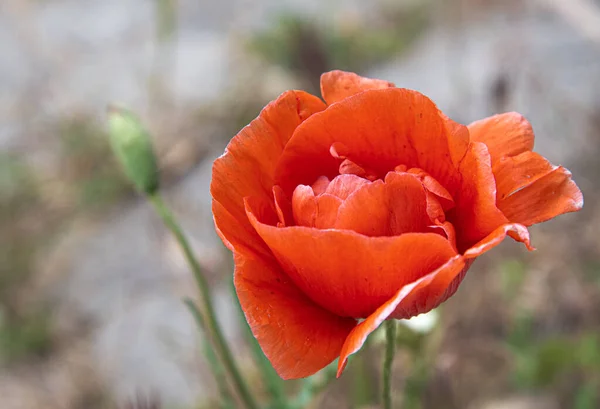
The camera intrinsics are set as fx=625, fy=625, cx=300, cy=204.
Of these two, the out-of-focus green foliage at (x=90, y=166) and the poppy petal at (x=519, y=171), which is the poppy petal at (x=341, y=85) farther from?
the out-of-focus green foliage at (x=90, y=166)

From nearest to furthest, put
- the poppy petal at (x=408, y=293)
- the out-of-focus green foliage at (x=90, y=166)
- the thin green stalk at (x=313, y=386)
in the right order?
the poppy petal at (x=408, y=293) → the thin green stalk at (x=313, y=386) → the out-of-focus green foliage at (x=90, y=166)

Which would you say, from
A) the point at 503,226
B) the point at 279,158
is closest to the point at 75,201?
the point at 279,158

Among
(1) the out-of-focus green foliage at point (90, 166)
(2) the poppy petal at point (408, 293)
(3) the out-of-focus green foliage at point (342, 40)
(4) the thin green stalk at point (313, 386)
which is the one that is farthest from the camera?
(3) the out-of-focus green foliage at point (342, 40)

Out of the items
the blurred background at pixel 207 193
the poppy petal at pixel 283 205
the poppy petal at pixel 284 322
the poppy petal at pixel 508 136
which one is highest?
the poppy petal at pixel 283 205

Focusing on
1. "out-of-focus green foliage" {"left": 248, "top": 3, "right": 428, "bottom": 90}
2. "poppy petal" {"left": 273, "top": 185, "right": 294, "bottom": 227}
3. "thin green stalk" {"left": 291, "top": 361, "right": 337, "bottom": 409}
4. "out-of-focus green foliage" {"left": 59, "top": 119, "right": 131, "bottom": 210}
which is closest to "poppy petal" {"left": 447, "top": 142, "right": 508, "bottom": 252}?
"poppy petal" {"left": 273, "top": 185, "right": 294, "bottom": 227}

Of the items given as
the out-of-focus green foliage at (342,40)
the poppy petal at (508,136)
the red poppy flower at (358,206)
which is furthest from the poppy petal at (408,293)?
the out-of-focus green foliage at (342,40)

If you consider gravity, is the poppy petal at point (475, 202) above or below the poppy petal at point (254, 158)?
below

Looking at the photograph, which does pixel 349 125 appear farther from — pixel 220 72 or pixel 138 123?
pixel 220 72

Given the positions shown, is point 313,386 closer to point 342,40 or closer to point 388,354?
A: point 388,354

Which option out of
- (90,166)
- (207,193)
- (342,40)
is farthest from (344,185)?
(342,40)
